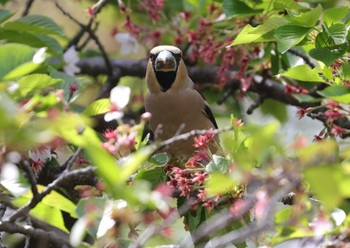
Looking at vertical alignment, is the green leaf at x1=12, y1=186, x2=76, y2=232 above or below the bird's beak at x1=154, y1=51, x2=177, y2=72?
above

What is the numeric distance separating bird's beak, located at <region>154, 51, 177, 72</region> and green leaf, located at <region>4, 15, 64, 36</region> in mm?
711

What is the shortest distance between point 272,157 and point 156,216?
1.74 feet

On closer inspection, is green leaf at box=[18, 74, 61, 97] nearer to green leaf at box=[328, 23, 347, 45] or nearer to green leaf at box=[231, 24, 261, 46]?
green leaf at box=[231, 24, 261, 46]

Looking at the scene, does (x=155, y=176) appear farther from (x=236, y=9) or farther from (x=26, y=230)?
(x=236, y=9)

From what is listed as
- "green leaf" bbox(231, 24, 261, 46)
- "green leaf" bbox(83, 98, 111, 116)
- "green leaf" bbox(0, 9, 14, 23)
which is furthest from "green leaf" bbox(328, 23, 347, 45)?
"green leaf" bbox(0, 9, 14, 23)

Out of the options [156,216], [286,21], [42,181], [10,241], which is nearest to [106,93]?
[10,241]

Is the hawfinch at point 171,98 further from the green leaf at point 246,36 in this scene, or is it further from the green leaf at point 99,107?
the green leaf at point 99,107

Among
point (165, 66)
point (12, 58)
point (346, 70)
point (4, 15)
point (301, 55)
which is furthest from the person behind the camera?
point (165, 66)

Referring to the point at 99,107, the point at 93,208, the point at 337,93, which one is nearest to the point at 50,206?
the point at 99,107

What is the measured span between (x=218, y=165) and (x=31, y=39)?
1442mm

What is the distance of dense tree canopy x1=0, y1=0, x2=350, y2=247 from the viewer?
74.7 inches

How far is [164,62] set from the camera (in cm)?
424

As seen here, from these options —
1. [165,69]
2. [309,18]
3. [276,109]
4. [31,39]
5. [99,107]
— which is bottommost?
[276,109]

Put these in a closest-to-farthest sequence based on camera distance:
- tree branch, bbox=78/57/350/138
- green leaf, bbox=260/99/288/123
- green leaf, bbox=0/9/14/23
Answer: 1. green leaf, bbox=0/9/14/23
2. tree branch, bbox=78/57/350/138
3. green leaf, bbox=260/99/288/123
